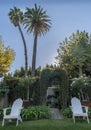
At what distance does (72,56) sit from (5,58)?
287 inches

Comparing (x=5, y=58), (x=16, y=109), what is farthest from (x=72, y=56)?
(x=16, y=109)

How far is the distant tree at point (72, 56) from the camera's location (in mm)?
27659

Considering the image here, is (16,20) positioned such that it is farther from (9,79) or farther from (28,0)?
(28,0)

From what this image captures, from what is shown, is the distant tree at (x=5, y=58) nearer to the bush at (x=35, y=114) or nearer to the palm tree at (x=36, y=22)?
the palm tree at (x=36, y=22)

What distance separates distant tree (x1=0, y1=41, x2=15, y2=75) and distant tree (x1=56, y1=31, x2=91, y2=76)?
6.76 m

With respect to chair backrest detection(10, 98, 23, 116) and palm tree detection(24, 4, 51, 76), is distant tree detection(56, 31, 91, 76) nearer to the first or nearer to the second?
palm tree detection(24, 4, 51, 76)

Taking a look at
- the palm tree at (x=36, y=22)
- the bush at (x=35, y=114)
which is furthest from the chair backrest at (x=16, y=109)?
the palm tree at (x=36, y=22)

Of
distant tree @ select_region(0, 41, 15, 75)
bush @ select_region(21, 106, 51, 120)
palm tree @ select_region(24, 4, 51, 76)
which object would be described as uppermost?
palm tree @ select_region(24, 4, 51, 76)

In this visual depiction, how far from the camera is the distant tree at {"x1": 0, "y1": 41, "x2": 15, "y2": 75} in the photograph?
24359 millimetres

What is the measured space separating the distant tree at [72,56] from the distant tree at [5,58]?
22.2 ft

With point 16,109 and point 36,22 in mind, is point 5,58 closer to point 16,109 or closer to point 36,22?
point 36,22

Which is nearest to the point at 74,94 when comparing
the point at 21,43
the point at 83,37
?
the point at 83,37

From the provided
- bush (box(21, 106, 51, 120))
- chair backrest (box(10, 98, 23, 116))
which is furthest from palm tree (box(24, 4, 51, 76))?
chair backrest (box(10, 98, 23, 116))

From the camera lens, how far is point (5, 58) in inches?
963
